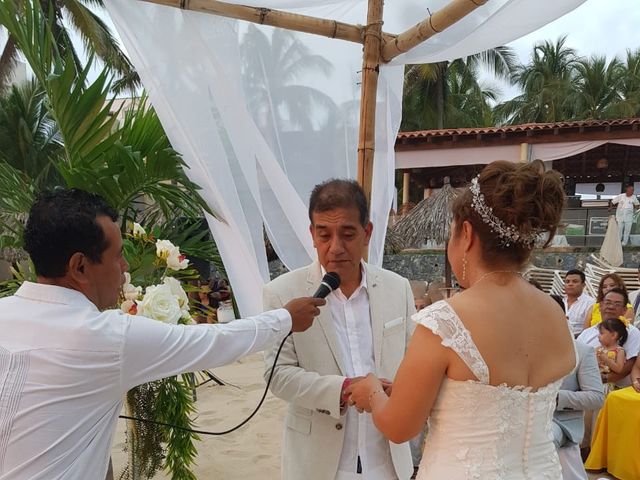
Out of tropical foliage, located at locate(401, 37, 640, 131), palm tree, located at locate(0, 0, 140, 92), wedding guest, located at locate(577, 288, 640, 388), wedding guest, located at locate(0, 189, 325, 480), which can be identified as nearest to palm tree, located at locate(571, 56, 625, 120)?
tropical foliage, located at locate(401, 37, 640, 131)

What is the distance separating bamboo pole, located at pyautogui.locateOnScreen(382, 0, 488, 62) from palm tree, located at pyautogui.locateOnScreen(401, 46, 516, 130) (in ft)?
71.6

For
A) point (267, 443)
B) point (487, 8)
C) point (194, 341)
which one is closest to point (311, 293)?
point (194, 341)

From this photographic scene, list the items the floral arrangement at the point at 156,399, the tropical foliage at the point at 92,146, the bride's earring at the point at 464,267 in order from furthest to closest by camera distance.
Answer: the tropical foliage at the point at 92,146 < the floral arrangement at the point at 156,399 < the bride's earring at the point at 464,267

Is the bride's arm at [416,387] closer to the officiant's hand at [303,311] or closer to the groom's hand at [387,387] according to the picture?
the groom's hand at [387,387]

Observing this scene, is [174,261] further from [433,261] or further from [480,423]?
[433,261]

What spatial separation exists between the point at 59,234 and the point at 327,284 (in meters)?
0.91

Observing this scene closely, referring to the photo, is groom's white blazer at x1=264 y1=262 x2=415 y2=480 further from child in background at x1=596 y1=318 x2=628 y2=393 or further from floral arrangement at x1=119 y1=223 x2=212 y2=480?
child in background at x1=596 y1=318 x2=628 y2=393

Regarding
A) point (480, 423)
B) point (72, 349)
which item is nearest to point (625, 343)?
point (480, 423)

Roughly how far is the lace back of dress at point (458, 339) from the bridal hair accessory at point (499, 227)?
0.27 m

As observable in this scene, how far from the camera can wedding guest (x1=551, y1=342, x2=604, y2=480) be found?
3262 mm

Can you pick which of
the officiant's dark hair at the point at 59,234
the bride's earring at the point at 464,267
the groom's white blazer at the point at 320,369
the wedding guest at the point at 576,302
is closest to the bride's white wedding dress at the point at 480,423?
the bride's earring at the point at 464,267

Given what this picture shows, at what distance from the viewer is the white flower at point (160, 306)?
1948 mm

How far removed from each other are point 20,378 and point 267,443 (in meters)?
3.97

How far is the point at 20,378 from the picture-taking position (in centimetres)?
129
